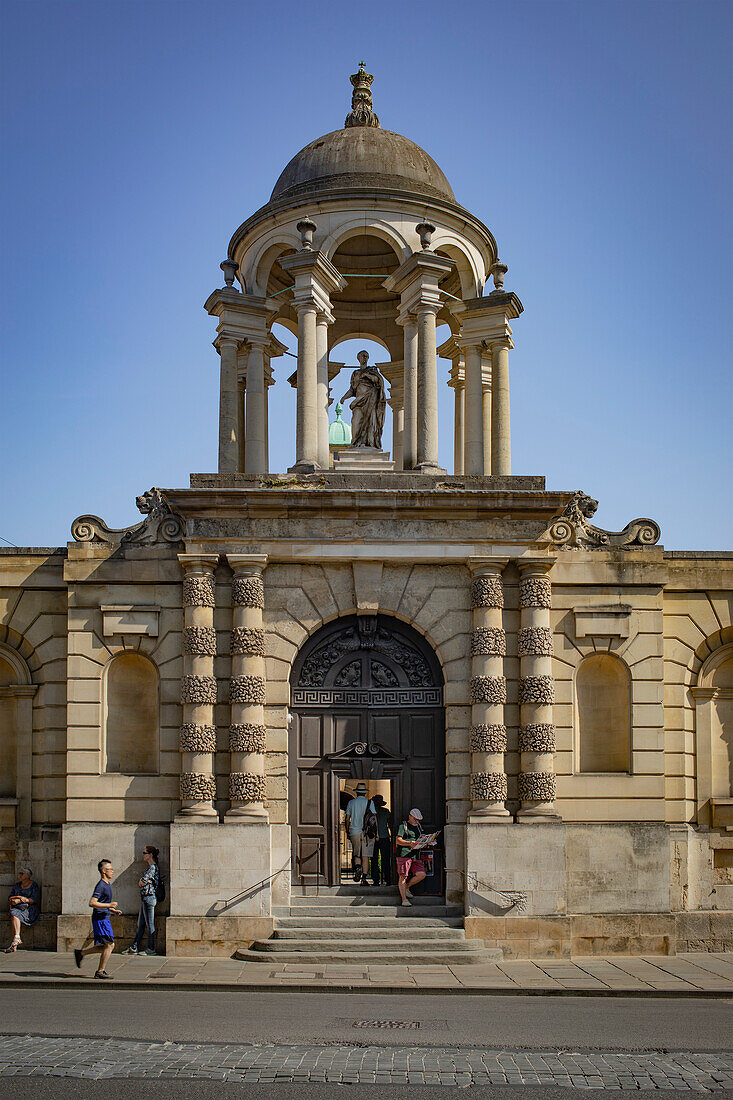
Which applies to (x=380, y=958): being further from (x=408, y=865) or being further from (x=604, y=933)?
(x=604, y=933)

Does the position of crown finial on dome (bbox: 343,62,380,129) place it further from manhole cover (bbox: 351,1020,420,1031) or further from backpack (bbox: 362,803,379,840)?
manhole cover (bbox: 351,1020,420,1031)

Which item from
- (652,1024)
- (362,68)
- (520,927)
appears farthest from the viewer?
(362,68)

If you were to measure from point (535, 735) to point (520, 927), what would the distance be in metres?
3.35

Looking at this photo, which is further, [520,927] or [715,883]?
[715,883]

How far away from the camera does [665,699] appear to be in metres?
23.7

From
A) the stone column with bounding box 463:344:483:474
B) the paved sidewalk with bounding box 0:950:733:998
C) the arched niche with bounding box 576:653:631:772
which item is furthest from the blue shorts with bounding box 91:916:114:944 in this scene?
the stone column with bounding box 463:344:483:474

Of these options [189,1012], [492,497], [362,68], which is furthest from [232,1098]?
[362,68]

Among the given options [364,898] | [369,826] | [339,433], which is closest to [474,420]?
[369,826]

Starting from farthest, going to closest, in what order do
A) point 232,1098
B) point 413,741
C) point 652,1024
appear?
point 413,741 < point 652,1024 < point 232,1098

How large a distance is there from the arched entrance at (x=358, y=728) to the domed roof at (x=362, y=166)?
9.22 m

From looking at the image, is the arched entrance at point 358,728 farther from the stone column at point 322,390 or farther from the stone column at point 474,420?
the stone column at point 474,420

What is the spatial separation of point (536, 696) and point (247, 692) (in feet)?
17.2

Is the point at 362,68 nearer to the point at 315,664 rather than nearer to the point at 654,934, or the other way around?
the point at 315,664

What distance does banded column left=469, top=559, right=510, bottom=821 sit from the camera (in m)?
21.9
